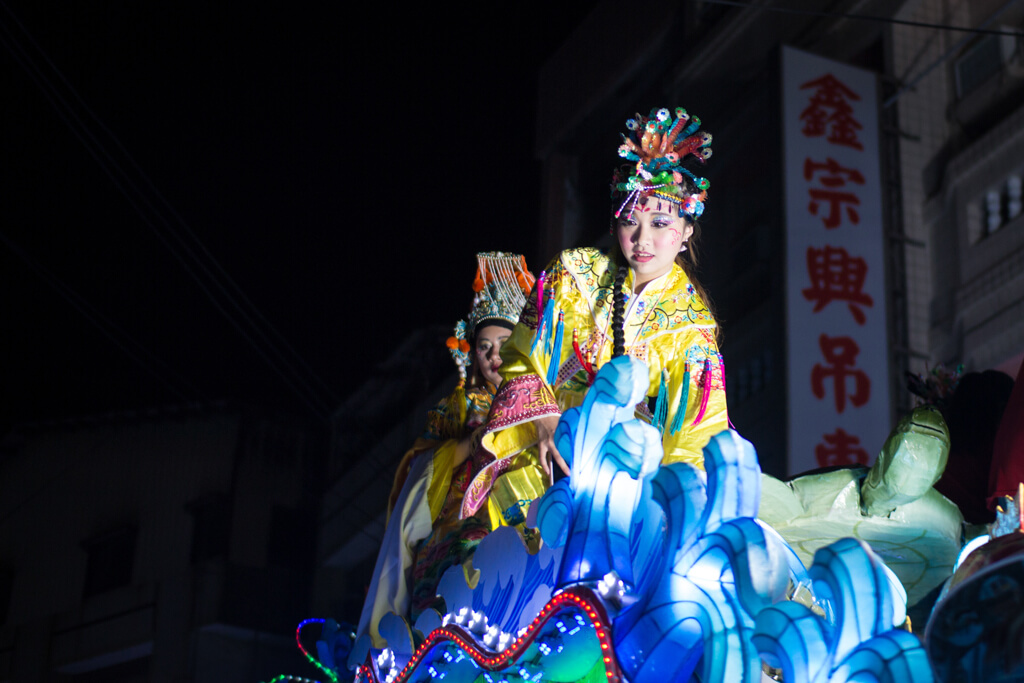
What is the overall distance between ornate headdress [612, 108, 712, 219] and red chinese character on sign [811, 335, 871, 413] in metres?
4.11

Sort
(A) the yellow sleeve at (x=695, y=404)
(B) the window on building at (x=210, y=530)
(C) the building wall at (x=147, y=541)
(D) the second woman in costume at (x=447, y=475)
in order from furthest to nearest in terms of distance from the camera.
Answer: (B) the window on building at (x=210, y=530)
(C) the building wall at (x=147, y=541)
(D) the second woman in costume at (x=447, y=475)
(A) the yellow sleeve at (x=695, y=404)

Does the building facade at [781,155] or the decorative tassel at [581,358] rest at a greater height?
the building facade at [781,155]

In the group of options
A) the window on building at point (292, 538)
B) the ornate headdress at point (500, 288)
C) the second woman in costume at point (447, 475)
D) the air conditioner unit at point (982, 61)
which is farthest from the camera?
the air conditioner unit at point (982, 61)

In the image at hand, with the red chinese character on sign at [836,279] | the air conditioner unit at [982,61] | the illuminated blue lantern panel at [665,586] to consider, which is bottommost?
the illuminated blue lantern panel at [665,586]

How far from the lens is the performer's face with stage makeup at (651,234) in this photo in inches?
120

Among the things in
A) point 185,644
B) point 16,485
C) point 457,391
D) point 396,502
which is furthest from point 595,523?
point 16,485

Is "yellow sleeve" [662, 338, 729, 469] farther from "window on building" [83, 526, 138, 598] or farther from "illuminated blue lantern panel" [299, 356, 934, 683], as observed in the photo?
"window on building" [83, 526, 138, 598]

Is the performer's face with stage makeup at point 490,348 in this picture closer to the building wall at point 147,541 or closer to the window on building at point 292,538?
the building wall at point 147,541

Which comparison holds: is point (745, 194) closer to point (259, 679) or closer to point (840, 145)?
point (840, 145)

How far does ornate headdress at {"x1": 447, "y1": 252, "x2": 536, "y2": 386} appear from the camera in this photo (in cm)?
424

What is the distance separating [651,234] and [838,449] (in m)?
4.06

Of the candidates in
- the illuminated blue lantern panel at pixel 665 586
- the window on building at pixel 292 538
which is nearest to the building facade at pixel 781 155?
the window on building at pixel 292 538

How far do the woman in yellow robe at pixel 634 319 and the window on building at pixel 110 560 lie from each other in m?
4.36

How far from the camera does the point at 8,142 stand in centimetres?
653
